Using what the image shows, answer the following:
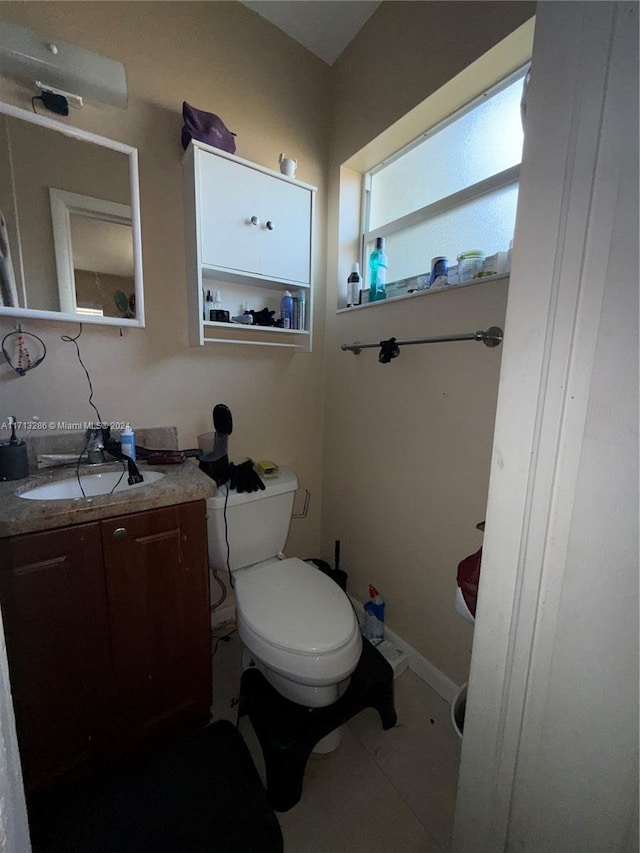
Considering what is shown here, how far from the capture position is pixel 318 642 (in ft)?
3.29

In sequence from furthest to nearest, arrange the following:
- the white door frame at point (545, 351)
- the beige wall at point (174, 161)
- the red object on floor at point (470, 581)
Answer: the beige wall at point (174, 161) → the red object on floor at point (470, 581) → the white door frame at point (545, 351)

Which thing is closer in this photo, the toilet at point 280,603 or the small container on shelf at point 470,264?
the toilet at point 280,603

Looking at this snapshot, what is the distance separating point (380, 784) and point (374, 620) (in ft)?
1.77

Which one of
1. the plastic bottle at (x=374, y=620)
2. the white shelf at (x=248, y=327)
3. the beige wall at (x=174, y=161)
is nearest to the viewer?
the beige wall at (x=174, y=161)

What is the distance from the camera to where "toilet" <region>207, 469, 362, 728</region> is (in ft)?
3.26

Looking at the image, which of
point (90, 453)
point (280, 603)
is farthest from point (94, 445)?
point (280, 603)

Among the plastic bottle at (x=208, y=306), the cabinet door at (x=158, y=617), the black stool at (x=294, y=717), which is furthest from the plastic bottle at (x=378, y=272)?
the black stool at (x=294, y=717)

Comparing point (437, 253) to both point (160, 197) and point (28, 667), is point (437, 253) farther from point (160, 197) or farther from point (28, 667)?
point (28, 667)

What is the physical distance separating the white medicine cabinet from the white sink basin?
0.59 meters

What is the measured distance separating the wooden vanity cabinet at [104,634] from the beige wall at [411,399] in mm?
835

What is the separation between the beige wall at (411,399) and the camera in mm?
1134

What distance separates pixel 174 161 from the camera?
135 centimetres

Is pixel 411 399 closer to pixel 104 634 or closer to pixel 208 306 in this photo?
pixel 208 306

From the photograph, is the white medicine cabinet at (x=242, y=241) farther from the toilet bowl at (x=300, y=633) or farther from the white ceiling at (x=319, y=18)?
the toilet bowl at (x=300, y=633)
